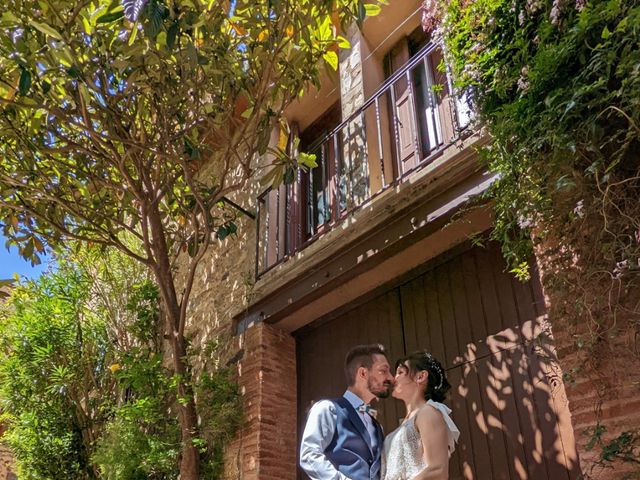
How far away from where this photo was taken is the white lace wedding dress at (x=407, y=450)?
293 cm

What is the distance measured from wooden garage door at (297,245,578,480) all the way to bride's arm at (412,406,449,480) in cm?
92

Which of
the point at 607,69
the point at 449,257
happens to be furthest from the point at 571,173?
the point at 449,257

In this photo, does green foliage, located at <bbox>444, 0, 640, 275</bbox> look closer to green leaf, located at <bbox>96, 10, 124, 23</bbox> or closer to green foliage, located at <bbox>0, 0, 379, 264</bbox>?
green foliage, located at <bbox>0, 0, 379, 264</bbox>

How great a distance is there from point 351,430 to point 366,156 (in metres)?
3.31

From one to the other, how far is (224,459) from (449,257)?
114 inches

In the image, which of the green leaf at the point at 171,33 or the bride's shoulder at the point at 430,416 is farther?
the green leaf at the point at 171,33

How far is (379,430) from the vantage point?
142 inches

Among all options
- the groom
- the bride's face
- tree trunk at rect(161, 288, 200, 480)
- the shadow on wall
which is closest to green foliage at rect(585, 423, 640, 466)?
the shadow on wall

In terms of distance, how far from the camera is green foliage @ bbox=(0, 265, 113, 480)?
7238mm

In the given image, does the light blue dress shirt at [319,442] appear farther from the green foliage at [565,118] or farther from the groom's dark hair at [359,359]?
the green foliage at [565,118]

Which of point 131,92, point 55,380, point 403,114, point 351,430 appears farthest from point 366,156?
point 55,380

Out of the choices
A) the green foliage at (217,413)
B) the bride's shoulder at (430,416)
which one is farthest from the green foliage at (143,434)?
the bride's shoulder at (430,416)

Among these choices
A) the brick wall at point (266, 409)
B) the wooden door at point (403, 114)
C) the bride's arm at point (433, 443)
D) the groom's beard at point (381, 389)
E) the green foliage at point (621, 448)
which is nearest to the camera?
the bride's arm at point (433, 443)

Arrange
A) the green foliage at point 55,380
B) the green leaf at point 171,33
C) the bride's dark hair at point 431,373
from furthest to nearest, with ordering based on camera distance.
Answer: the green foliage at point 55,380 < the green leaf at point 171,33 < the bride's dark hair at point 431,373
